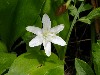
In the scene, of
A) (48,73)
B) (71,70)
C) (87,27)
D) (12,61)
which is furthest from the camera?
(87,27)

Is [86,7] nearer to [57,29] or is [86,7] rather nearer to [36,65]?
[57,29]

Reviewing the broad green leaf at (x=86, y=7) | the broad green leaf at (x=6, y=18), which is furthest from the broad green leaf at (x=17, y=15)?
the broad green leaf at (x=86, y=7)

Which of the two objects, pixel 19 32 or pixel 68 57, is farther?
pixel 68 57

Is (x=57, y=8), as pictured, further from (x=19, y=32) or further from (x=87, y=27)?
(x=87, y=27)

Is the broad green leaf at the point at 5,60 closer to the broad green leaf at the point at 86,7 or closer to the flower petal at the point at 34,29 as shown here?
the flower petal at the point at 34,29

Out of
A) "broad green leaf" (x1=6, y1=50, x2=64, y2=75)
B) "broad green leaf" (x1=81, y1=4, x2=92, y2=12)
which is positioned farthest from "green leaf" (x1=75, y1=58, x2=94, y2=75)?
"broad green leaf" (x1=81, y1=4, x2=92, y2=12)

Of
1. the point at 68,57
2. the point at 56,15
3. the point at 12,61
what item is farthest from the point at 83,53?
the point at 12,61

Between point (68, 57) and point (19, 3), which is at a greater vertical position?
point (19, 3)

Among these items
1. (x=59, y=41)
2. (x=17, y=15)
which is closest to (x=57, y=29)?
(x=59, y=41)
